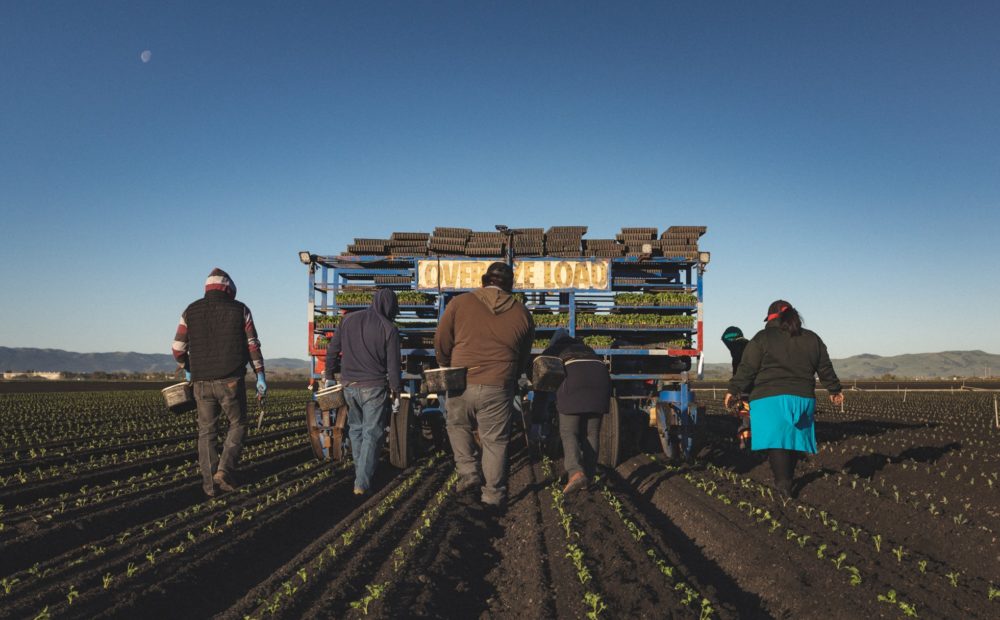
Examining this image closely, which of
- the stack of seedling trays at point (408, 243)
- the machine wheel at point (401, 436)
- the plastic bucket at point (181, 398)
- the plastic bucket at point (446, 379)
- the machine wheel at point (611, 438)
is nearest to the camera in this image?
the plastic bucket at point (446, 379)

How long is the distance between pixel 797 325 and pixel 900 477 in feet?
10.8

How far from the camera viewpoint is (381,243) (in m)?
10.4

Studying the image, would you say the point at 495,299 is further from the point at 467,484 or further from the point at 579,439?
the point at 579,439

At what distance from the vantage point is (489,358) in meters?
5.74

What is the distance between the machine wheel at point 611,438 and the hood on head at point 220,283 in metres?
4.33

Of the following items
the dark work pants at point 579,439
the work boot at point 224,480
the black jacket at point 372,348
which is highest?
the black jacket at point 372,348

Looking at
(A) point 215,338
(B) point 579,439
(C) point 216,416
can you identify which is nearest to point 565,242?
(B) point 579,439

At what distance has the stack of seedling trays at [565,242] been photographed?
10156mm

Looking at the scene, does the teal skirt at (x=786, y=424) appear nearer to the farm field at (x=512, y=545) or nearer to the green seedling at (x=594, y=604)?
the farm field at (x=512, y=545)

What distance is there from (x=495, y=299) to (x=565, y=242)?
Result: 183 inches

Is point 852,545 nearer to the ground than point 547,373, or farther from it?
nearer to the ground

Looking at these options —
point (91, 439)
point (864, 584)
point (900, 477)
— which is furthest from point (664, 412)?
point (91, 439)

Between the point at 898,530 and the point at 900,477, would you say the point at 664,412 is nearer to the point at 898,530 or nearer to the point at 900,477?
the point at 900,477

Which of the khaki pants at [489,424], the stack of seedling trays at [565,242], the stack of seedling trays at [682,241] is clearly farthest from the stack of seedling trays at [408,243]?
the khaki pants at [489,424]
